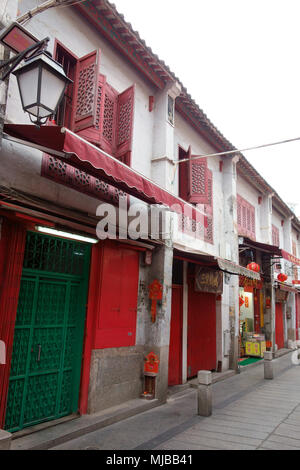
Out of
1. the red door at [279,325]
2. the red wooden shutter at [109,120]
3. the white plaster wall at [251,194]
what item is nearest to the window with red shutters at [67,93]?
the red wooden shutter at [109,120]

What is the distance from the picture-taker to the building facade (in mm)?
5207

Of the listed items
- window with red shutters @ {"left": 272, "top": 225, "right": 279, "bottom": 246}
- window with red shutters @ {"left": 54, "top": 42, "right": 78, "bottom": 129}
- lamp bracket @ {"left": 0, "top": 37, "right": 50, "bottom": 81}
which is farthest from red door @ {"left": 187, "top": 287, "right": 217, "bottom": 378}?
window with red shutters @ {"left": 272, "top": 225, "right": 279, "bottom": 246}

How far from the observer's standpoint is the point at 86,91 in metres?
6.27

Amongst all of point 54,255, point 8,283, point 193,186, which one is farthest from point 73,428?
point 193,186

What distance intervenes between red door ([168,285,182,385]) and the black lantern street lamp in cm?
727

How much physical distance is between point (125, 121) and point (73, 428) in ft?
19.8

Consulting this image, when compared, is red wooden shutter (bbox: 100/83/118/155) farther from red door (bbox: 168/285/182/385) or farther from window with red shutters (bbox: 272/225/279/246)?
window with red shutters (bbox: 272/225/279/246)

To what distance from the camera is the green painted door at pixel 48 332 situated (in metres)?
5.40

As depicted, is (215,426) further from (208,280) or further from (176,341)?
(208,280)
